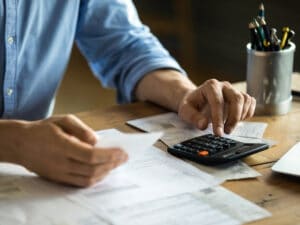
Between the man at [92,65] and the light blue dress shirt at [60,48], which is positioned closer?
the man at [92,65]

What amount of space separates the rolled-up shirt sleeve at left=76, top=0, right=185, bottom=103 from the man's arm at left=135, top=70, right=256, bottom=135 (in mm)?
88

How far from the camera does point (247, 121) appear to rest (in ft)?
4.14

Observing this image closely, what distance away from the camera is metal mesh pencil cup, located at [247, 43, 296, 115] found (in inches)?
49.7

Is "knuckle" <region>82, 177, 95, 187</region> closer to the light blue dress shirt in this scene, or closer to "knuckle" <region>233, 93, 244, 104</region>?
"knuckle" <region>233, 93, 244, 104</region>

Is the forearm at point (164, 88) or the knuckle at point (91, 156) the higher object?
the knuckle at point (91, 156)

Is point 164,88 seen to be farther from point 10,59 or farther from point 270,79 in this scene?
point 10,59

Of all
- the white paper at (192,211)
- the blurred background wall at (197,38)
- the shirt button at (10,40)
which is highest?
the shirt button at (10,40)

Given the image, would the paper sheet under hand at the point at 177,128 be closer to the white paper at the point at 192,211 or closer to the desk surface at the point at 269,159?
the desk surface at the point at 269,159

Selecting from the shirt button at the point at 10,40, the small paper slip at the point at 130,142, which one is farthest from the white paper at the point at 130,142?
the shirt button at the point at 10,40

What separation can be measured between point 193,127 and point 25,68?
415mm

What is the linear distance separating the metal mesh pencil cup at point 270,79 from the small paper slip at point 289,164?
23cm

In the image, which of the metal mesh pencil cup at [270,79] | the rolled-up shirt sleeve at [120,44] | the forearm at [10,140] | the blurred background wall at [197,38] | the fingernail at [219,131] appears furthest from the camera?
the blurred background wall at [197,38]

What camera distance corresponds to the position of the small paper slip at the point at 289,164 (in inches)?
39.2

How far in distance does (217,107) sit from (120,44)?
1.31 ft
